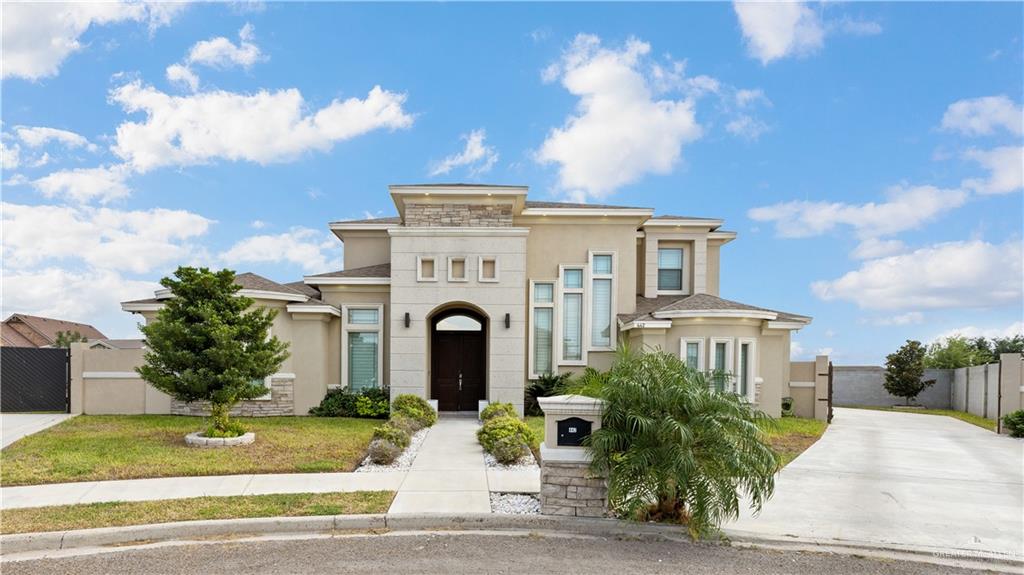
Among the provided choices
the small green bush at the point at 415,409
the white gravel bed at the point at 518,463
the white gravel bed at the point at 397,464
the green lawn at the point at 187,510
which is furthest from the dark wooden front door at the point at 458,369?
the green lawn at the point at 187,510

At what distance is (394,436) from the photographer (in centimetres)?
1005

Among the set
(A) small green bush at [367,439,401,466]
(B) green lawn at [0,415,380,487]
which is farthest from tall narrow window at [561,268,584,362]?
(A) small green bush at [367,439,401,466]

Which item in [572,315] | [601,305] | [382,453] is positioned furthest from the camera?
[601,305]

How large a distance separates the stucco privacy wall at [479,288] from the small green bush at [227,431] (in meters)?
4.58

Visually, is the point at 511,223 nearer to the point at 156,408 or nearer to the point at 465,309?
the point at 465,309

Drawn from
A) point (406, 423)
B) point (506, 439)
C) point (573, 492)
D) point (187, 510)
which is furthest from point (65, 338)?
point (573, 492)

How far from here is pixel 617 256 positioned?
53.5ft

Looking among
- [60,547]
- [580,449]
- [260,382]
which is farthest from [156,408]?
[580,449]

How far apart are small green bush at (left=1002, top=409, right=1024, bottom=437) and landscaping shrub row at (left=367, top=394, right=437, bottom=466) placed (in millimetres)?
15693

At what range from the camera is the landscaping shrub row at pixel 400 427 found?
30.8 ft

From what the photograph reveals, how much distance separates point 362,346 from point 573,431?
10.4m

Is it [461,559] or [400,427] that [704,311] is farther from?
[461,559]

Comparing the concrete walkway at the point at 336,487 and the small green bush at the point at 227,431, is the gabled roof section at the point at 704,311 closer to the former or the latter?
the concrete walkway at the point at 336,487

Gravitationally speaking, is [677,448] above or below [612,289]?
below
